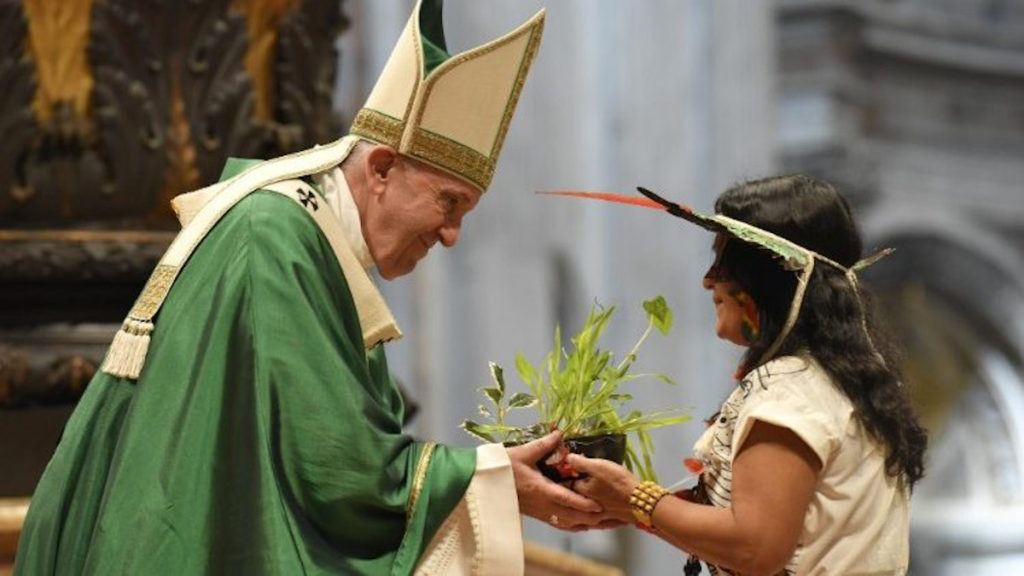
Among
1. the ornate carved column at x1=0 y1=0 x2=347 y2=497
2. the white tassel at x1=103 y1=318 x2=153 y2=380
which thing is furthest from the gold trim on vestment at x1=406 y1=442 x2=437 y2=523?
the ornate carved column at x1=0 y1=0 x2=347 y2=497

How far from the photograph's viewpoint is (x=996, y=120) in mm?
14617

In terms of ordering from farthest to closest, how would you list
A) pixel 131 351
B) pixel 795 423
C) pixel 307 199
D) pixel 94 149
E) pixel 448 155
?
1. pixel 94 149
2. pixel 448 155
3. pixel 307 199
4. pixel 131 351
5. pixel 795 423

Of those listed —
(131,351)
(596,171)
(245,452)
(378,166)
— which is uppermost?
(596,171)

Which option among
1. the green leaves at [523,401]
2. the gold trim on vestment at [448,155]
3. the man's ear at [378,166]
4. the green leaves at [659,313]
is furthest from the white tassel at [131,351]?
the green leaves at [659,313]

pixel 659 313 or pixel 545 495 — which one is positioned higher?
pixel 659 313

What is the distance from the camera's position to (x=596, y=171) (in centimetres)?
861

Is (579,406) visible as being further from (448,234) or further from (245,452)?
(245,452)

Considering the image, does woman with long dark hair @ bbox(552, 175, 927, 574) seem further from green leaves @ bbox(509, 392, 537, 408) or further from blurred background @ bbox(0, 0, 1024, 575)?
blurred background @ bbox(0, 0, 1024, 575)

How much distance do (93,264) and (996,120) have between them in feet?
36.8

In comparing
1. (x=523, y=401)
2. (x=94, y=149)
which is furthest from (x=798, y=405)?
(x=94, y=149)

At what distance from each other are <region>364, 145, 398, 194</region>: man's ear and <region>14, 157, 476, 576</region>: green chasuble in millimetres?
190

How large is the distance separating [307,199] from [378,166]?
0.16 meters

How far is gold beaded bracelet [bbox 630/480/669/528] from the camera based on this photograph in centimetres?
316

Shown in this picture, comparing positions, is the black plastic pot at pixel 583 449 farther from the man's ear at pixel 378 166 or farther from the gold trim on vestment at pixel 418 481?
the man's ear at pixel 378 166
